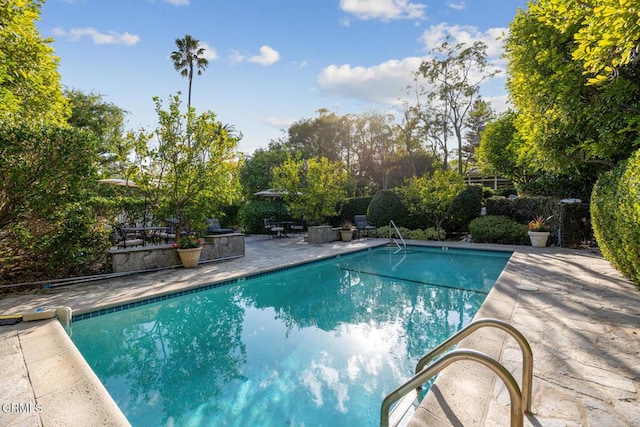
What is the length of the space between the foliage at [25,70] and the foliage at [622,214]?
9.89 m

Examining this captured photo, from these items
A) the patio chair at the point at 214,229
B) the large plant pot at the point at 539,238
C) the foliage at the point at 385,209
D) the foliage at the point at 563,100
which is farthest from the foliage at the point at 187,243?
the large plant pot at the point at 539,238

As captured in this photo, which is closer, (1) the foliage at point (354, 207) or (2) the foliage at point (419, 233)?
(2) the foliage at point (419, 233)

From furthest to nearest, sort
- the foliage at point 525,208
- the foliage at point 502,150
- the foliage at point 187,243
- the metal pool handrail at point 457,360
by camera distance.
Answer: the foliage at point 502,150
the foliage at point 525,208
the foliage at point 187,243
the metal pool handrail at point 457,360

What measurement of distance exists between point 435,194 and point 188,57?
1962cm

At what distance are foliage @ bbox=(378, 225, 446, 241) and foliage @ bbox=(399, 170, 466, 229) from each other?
1.17 feet

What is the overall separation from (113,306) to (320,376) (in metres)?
3.97

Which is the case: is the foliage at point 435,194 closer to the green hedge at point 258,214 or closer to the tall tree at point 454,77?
the green hedge at point 258,214

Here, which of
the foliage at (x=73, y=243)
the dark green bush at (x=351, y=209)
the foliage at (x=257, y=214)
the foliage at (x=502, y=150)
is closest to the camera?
the foliage at (x=73, y=243)

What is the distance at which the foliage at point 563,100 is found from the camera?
5426mm

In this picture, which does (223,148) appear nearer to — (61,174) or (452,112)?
(61,174)

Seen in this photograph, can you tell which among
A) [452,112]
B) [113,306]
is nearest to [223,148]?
[113,306]

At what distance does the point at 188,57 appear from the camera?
21562 mm

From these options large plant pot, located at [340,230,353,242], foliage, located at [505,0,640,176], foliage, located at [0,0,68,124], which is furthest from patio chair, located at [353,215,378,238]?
foliage, located at [0,0,68,124]

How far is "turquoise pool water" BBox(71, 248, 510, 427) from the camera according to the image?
3109 millimetres
